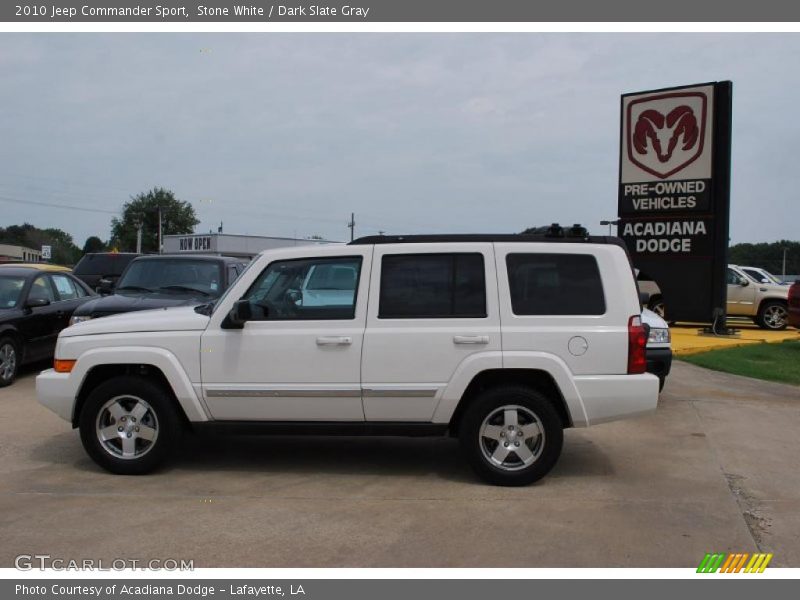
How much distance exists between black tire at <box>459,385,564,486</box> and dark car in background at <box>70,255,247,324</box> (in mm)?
4946

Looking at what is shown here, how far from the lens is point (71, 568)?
13.5 feet

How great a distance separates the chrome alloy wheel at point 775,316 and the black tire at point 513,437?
15.4 meters

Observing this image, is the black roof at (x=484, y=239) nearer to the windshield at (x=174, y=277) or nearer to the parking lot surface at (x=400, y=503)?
the parking lot surface at (x=400, y=503)

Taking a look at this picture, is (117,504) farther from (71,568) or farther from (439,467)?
(439,467)

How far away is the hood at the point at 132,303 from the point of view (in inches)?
354

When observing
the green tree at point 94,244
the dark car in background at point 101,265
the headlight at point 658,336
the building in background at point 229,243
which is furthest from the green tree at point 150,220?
the headlight at point 658,336

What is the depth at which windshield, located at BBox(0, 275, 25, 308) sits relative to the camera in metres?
10.2

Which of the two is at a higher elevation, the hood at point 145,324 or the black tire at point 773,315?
the hood at point 145,324

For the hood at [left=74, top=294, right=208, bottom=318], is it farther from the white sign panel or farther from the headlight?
the white sign panel

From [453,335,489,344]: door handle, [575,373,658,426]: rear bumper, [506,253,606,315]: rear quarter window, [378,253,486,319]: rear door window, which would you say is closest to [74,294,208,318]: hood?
[378,253,486,319]: rear door window

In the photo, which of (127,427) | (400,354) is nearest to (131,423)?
(127,427)

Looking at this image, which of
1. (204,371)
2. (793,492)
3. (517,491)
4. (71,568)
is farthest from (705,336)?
(71,568)

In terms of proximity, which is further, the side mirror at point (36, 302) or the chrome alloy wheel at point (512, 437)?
the side mirror at point (36, 302)
